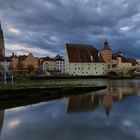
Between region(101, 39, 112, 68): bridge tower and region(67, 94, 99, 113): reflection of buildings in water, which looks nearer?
region(67, 94, 99, 113): reflection of buildings in water

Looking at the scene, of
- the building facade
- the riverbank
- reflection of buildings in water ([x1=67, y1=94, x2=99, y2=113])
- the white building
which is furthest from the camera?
the building facade

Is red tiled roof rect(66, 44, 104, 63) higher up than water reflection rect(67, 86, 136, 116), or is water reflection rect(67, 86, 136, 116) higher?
red tiled roof rect(66, 44, 104, 63)

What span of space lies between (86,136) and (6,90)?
40.5ft

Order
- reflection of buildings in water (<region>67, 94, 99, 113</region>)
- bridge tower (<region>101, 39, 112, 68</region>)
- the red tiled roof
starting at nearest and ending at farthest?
reflection of buildings in water (<region>67, 94, 99, 113</region>) < the red tiled roof < bridge tower (<region>101, 39, 112, 68</region>)

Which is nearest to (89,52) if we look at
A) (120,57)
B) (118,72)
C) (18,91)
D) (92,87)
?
(118,72)

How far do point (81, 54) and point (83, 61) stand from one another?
2353 mm

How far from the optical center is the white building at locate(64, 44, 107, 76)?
3046 inches

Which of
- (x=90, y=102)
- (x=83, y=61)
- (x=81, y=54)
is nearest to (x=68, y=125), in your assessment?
(x=90, y=102)

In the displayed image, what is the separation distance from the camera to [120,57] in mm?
115375

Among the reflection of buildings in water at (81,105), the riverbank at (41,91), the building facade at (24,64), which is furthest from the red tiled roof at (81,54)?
the reflection of buildings in water at (81,105)

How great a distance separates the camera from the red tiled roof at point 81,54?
77.5m

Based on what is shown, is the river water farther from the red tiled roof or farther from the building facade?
the building facade

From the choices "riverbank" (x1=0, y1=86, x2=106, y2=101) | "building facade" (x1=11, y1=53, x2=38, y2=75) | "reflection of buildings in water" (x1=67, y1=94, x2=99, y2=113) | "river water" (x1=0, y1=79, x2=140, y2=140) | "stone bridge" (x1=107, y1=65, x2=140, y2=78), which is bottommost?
"river water" (x1=0, y1=79, x2=140, y2=140)

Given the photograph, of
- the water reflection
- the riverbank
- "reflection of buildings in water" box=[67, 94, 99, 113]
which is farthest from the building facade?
"reflection of buildings in water" box=[67, 94, 99, 113]
